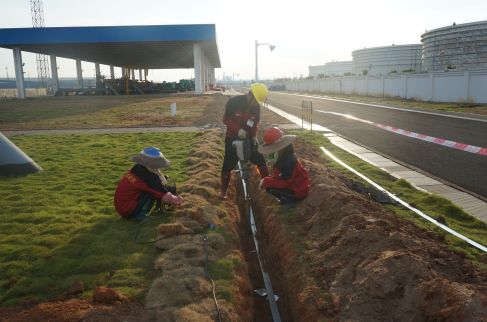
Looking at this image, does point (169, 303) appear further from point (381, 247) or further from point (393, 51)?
point (393, 51)

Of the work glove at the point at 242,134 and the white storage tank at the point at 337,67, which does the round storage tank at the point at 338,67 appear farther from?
the work glove at the point at 242,134

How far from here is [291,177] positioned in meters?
5.31

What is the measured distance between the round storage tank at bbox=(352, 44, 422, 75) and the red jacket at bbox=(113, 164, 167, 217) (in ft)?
226

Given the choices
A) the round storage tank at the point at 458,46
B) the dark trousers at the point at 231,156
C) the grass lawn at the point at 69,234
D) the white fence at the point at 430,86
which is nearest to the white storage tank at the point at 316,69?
the round storage tank at the point at 458,46

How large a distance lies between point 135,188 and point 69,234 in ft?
3.45

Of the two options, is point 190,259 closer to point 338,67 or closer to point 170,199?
point 170,199

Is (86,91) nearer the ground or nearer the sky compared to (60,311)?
nearer the sky

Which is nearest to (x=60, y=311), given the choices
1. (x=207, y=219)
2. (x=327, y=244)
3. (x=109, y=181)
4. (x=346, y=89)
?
(x=207, y=219)

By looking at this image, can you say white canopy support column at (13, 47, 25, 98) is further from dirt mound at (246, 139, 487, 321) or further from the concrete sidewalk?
dirt mound at (246, 139, 487, 321)

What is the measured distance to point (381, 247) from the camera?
3562mm

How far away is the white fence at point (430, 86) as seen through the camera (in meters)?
23.7

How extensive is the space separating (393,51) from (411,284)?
74413 mm

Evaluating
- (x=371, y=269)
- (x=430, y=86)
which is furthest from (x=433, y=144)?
(x=430, y=86)

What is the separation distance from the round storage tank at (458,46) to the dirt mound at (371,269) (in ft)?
151
